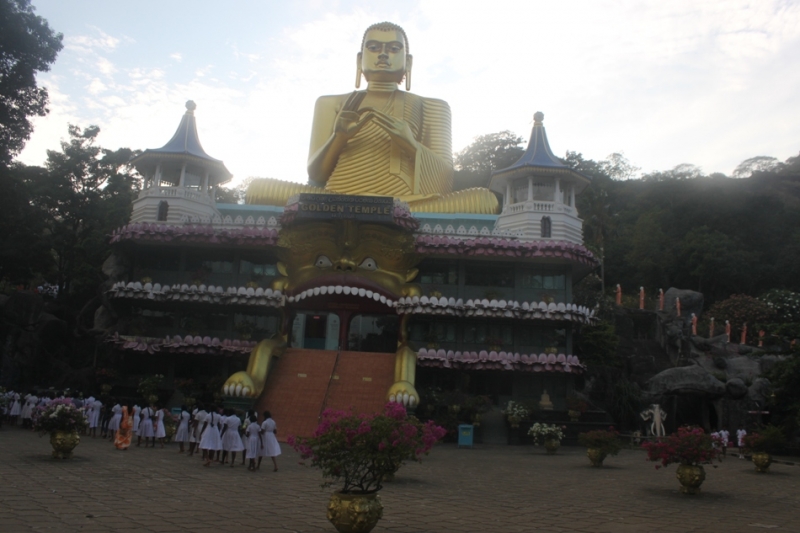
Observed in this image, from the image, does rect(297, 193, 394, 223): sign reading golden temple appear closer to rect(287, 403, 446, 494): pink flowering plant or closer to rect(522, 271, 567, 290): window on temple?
rect(522, 271, 567, 290): window on temple

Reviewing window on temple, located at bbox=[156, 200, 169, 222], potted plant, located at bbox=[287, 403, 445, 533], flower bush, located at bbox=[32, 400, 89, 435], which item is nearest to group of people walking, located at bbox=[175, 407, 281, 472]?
flower bush, located at bbox=[32, 400, 89, 435]

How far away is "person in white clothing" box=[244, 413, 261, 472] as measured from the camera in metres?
12.7

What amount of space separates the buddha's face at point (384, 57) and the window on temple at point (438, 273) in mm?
11010

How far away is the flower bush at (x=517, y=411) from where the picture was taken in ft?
71.6

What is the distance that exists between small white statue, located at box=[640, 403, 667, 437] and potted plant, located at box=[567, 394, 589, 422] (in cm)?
240

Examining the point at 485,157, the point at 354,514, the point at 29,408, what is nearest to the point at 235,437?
the point at 354,514

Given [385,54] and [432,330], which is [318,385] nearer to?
[432,330]

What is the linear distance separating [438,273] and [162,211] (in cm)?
1121

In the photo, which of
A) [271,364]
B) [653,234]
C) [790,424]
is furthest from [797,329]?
[653,234]

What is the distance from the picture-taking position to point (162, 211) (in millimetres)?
27188

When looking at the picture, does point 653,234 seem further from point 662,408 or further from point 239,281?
point 239,281

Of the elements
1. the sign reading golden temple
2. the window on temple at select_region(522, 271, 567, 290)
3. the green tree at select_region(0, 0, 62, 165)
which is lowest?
the window on temple at select_region(522, 271, 567, 290)

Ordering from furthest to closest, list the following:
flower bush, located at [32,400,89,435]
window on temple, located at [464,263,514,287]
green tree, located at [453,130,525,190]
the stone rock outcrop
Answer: green tree, located at [453,130,525,190], window on temple, located at [464,263,514,287], the stone rock outcrop, flower bush, located at [32,400,89,435]

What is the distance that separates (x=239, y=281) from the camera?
86.3ft
